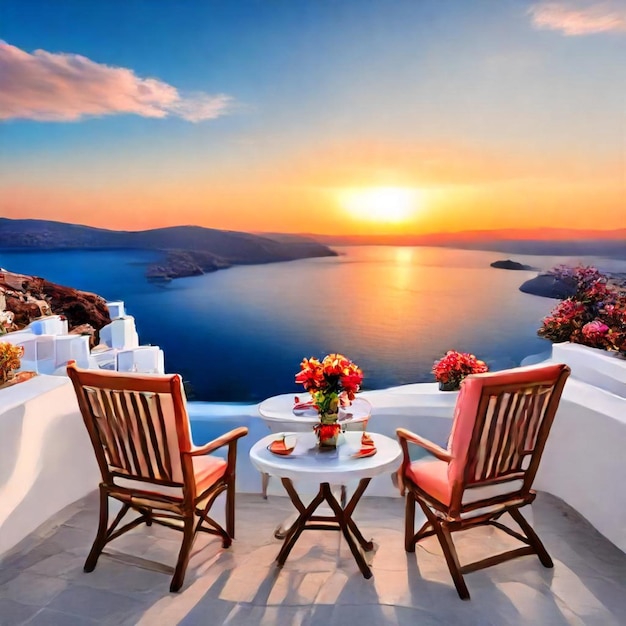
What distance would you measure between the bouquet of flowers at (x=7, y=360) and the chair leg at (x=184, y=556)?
146cm

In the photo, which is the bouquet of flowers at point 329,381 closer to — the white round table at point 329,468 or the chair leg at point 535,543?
the white round table at point 329,468

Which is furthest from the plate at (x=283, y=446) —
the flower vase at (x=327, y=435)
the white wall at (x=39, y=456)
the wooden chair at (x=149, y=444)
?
the white wall at (x=39, y=456)

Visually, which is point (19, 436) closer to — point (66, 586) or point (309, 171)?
point (66, 586)

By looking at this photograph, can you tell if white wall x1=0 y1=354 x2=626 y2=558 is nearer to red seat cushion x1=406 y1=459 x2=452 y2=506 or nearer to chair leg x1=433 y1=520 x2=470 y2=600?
red seat cushion x1=406 y1=459 x2=452 y2=506

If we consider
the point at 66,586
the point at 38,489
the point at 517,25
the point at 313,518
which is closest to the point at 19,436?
the point at 38,489

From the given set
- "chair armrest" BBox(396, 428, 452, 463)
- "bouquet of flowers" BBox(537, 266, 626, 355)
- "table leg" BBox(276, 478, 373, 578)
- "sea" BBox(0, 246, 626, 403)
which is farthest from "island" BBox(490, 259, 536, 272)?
"table leg" BBox(276, 478, 373, 578)

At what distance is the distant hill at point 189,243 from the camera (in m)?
6.40

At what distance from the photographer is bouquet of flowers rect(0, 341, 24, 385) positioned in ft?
10.7

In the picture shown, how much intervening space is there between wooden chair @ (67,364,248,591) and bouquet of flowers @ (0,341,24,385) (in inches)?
36.1

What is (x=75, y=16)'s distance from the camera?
543 cm

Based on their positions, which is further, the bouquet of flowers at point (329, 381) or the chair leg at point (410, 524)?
the chair leg at point (410, 524)

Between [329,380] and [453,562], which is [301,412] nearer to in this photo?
[329,380]

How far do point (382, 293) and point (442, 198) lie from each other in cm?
116

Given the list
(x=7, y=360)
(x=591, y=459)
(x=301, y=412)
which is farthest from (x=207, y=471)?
(x=591, y=459)
